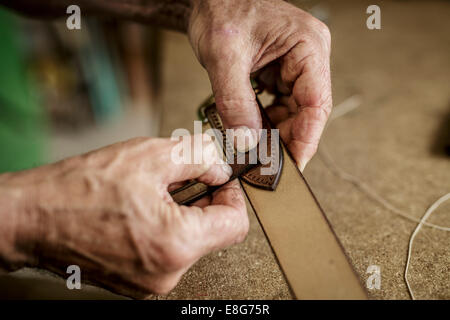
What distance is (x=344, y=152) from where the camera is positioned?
0.99 meters

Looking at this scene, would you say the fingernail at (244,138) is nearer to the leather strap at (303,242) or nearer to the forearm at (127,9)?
the leather strap at (303,242)

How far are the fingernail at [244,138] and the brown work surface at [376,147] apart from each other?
21 cm

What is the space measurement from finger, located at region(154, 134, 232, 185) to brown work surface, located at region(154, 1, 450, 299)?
0.22 meters

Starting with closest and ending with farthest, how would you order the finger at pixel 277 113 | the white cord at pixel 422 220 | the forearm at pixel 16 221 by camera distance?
the forearm at pixel 16 221 < the white cord at pixel 422 220 < the finger at pixel 277 113

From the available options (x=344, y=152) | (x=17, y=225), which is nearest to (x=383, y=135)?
(x=344, y=152)

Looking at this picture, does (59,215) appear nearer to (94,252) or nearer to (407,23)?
(94,252)

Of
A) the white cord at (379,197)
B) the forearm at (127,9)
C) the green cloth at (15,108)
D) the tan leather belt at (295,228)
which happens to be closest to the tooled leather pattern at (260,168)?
the tan leather belt at (295,228)

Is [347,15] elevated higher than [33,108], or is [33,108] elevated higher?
[347,15]

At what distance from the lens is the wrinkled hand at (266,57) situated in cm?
71

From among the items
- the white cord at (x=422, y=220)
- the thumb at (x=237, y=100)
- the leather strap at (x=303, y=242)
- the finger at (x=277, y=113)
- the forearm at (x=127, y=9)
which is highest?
the forearm at (x=127, y=9)

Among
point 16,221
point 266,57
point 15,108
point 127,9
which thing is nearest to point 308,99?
point 266,57
